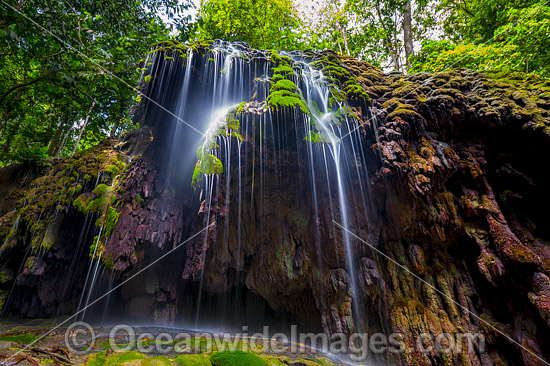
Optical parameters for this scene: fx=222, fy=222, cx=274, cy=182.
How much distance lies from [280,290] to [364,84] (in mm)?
7303

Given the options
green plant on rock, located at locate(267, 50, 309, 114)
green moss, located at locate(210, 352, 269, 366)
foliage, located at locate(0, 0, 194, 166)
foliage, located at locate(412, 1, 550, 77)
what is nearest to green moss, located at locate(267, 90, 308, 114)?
green plant on rock, located at locate(267, 50, 309, 114)

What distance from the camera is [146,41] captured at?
759cm

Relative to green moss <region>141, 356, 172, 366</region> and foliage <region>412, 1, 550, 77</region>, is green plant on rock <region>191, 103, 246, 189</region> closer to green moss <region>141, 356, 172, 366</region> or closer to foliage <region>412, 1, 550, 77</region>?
green moss <region>141, 356, 172, 366</region>

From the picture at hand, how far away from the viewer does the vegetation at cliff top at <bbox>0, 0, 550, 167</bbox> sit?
17.6 ft

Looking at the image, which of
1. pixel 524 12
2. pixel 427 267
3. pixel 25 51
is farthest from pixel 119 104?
pixel 524 12

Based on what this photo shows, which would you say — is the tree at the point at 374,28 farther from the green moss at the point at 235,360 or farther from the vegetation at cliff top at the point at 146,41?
the green moss at the point at 235,360

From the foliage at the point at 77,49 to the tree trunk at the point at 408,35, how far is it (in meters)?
10.6

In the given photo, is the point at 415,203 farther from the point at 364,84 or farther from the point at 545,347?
the point at 364,84

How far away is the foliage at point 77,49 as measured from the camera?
4.96m

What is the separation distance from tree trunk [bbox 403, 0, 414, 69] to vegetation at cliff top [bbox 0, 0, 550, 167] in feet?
0.21

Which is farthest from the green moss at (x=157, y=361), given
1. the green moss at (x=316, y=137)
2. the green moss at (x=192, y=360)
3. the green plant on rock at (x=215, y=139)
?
the green moss at (x=316, y=137)

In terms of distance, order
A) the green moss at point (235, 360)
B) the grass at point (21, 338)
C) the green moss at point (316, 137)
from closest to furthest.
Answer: the green moss at point (235, 360), the grass at point (21, 338), the green moss at point (316, 137)

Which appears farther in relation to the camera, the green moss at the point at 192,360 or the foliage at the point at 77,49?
the foliage at the point at 77,49

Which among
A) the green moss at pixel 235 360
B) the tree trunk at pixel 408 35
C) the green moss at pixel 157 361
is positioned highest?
the tree trunk at pixel 408 35
